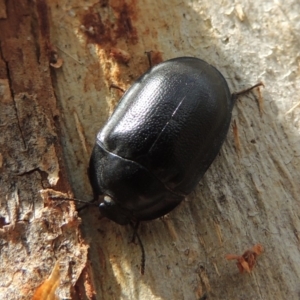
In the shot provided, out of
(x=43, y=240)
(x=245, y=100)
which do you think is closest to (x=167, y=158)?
(x=245, y=100)

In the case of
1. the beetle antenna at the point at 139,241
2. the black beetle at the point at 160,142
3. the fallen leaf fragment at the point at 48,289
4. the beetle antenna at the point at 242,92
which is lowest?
the fallen leaf fragment at the point at 48,289

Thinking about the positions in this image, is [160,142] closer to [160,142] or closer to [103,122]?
[160,142]

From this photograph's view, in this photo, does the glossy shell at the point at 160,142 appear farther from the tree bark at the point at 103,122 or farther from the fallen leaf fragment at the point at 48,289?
the fallen leaf fragment at the point at 48,289

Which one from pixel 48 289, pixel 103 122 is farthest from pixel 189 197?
pixel 48 289

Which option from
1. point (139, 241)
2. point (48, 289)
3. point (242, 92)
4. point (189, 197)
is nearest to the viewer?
point (48, 289)

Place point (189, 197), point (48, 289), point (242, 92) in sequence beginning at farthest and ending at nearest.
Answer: point (242, 92) → point (189, 197) → point (48, 289)

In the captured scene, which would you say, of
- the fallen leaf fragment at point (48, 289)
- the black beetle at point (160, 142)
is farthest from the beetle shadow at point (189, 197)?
the fallen leaf fragment at point (48, 289)
